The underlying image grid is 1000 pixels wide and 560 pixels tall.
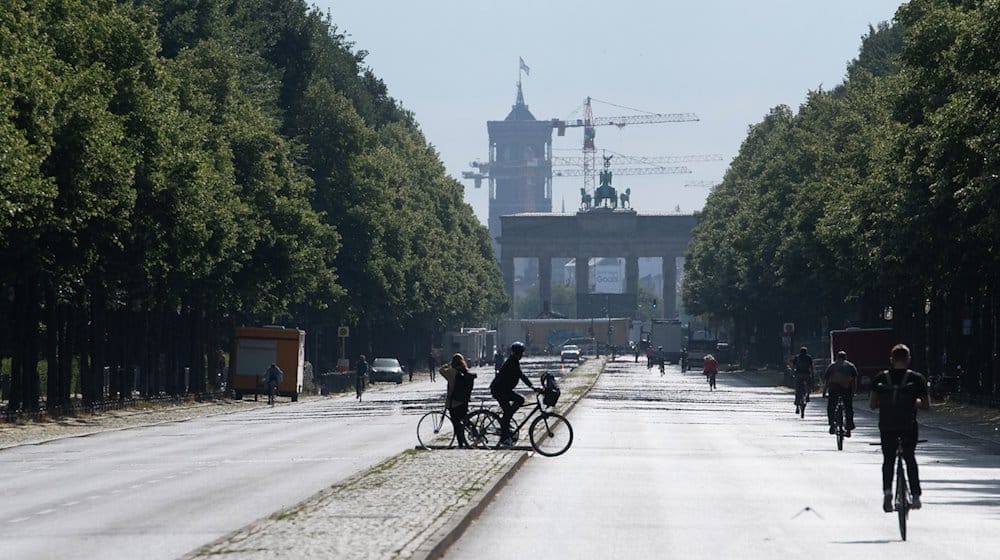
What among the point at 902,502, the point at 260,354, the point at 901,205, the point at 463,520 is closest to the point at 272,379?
the point at 260,354

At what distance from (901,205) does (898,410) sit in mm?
36411

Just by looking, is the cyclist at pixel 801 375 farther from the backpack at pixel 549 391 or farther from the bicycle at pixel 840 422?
the backpack at pixel 549 391

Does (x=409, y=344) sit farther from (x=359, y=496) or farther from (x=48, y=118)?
(x=359, y=496)

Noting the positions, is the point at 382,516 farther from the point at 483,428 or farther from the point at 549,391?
the point at 483,428

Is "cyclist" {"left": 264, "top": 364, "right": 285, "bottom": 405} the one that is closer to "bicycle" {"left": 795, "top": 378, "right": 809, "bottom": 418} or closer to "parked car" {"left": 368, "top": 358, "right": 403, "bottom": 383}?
"bicycle" {"left": 795, "top": 378, "right": 809, "bottom": 418}

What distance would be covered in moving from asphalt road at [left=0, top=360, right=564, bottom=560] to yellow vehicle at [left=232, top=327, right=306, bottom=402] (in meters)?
19.5

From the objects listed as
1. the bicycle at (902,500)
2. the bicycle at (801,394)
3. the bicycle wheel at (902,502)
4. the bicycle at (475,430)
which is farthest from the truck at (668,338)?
the bicycle wheel at (902,502)

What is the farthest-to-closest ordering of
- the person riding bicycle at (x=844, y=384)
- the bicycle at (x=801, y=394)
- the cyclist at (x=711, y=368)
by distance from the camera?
the cyclist at (x=711, y=368), the bicycle at (x=801, y=394), the person riding bicycle at (x=844, y=384)

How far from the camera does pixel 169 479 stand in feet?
101

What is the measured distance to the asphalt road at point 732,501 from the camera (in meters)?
19.5

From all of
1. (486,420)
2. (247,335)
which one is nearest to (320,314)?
(247,335)

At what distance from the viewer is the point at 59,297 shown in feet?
206

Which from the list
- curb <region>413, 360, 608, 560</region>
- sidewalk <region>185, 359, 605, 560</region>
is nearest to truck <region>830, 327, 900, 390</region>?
sidewalk <region>185, 359, 605, 560</region>

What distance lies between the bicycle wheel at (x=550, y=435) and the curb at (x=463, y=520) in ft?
13.0
